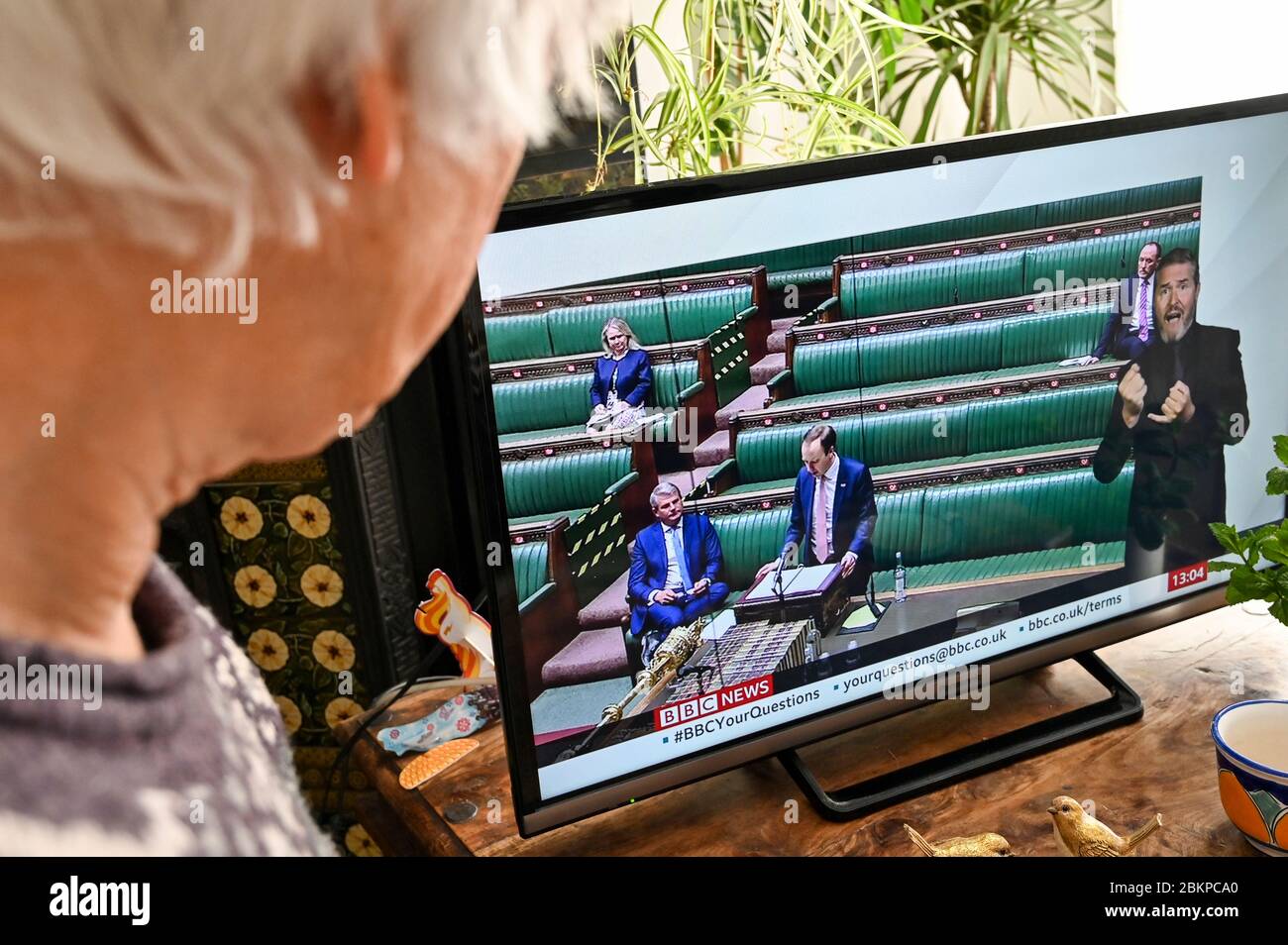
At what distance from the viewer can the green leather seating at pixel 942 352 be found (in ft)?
3.06

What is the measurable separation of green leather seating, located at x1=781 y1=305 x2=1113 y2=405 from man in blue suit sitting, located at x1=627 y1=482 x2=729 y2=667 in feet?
0.45

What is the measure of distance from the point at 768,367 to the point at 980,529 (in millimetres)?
283

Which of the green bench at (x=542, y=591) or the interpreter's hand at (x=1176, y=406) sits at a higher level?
the interpreter's hand at (x=1176, y=406)

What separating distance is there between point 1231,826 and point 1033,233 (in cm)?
55

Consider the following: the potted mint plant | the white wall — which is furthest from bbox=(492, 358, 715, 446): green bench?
the white wall

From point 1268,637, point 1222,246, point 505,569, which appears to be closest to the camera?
point 505,569

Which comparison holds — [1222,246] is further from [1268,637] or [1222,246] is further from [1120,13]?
[1120,13]

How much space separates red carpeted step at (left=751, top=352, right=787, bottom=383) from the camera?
0.91 m

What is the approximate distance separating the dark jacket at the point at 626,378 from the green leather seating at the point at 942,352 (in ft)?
0.45

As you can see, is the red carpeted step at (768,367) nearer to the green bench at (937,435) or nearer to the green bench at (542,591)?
the green bench at (937,435)

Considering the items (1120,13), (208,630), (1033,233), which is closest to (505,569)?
(208,630)

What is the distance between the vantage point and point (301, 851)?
0.54 m

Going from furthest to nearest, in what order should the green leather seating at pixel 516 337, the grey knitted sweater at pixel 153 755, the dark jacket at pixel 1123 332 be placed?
1. the dark jacket at pixel 1123 332
2. the green leather seating at pixel 516 337
3. the grey knitted sweater at pixel 153 755

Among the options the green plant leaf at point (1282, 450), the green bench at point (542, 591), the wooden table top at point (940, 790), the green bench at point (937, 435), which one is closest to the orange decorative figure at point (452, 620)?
the wooden table top at point (940, 790)
